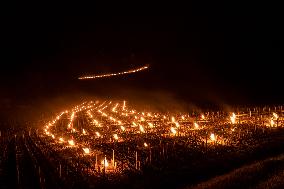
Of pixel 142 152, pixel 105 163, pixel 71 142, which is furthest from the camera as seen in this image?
pixel 71 142

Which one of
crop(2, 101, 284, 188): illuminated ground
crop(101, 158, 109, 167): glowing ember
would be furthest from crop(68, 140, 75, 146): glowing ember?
crop(101, 158, 109, 167): glowing ember

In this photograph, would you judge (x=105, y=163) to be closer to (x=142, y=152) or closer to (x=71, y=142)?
(x=142, y=152)

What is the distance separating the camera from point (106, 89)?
61969 millimetres

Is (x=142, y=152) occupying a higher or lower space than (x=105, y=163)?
higher

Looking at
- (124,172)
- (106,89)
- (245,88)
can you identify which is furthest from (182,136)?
(106,89)

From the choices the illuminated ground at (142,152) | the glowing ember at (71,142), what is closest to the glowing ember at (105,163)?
the illuminated ground at (142,152)

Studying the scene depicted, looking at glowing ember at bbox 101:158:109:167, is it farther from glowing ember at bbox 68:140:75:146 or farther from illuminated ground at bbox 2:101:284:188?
glowing ember at bbox 68:140:75:146

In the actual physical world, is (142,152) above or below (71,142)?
below

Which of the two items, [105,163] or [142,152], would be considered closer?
[105,163]

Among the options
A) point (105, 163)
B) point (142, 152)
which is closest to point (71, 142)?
point (142, 152)

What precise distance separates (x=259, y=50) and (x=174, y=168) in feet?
121

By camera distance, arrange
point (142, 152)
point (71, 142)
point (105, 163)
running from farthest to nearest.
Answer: point (71, 142) < point (142, 152) < point (105, 163)

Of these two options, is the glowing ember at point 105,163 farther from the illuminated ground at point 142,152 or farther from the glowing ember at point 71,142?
the glowing ember at point 71,142

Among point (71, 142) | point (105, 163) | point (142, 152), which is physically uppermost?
point (71, 142)
